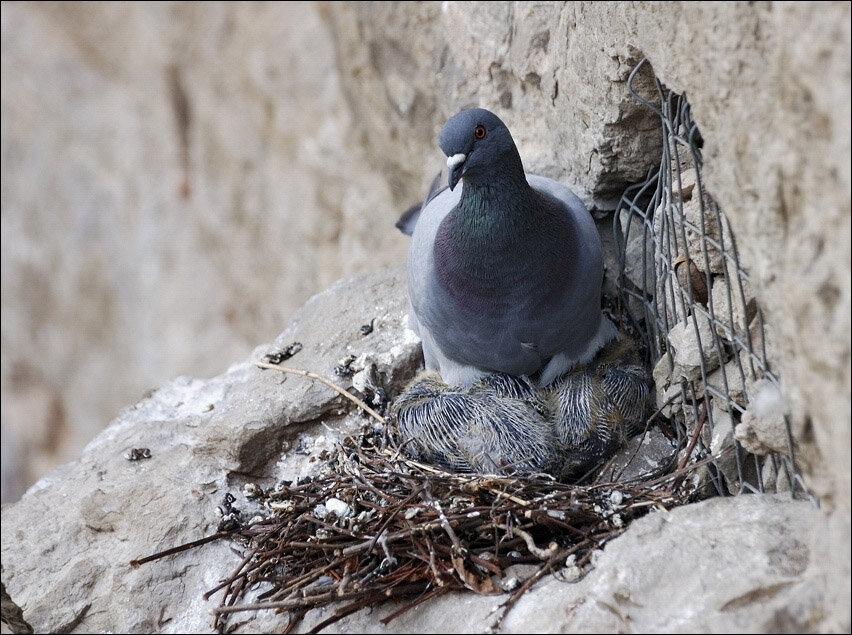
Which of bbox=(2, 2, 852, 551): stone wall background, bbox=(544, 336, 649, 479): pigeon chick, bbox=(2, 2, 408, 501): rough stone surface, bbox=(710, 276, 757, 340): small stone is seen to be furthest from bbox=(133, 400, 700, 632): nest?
bbox=(2, 2, 408, 501): rough stone surface

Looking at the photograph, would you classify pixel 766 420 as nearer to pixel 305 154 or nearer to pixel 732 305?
pixel 732 305

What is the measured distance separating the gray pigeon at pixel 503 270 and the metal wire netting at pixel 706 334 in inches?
12.2

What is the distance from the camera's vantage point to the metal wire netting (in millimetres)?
2734

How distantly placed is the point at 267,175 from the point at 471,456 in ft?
16.7

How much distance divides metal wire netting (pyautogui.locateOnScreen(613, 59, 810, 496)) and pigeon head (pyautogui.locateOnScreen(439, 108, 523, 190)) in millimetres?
537

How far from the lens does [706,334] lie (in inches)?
125

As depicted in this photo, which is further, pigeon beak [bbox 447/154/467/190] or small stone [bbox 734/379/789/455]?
pigeon beak [bbox 447/154/467/190]

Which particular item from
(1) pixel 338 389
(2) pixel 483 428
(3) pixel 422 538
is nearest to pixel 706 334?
(2) pixel 483 428

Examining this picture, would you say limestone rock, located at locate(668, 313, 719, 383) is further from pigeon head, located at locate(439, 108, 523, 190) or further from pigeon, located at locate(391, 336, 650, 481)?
pigeon head, located at locate(439, 108, 523, 190)

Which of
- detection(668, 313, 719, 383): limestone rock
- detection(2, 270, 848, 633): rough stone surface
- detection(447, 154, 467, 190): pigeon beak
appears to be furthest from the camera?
detection(447, 154, 467, 190): pigeon beak

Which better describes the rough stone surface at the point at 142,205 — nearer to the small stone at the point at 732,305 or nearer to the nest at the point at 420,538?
the nest at the point at 420,538

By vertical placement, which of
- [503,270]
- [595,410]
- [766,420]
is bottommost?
[595,410]

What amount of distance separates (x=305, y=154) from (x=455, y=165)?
4312 mm

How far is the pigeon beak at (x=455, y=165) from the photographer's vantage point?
10.8 ft
